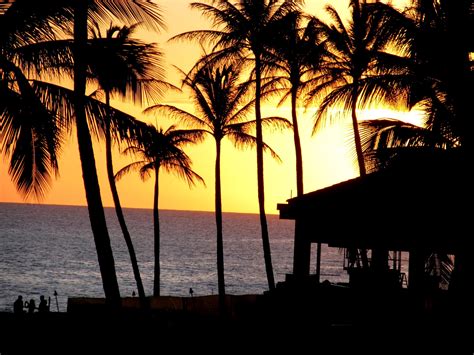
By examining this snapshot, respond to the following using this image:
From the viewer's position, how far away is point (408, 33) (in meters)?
16.9

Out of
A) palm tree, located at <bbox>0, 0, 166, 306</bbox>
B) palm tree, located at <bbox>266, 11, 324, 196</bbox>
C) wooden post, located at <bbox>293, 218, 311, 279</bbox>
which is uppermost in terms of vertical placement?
palm tree, located at <bbox>266, 11, 324, 196</bbox>

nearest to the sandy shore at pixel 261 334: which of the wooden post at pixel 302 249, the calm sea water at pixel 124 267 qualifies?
the wooden post at pixel 302 249

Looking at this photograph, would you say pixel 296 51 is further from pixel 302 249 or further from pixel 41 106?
pixel 41 106

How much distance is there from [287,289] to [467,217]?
7788 mm

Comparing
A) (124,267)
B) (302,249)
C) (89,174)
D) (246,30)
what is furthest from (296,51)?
(124,267)

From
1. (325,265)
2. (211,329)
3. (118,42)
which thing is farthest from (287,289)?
(325,265)

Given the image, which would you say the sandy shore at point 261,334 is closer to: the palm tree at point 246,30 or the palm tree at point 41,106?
the palm tree at point 41,106

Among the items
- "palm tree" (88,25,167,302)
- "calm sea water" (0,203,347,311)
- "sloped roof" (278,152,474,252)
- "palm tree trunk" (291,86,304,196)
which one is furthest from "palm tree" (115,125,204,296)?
"calm sea water" (0,203,347,311)

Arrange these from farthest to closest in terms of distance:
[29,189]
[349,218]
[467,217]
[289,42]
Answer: [289,42] → [29,189] → [349,218] → [467,217]

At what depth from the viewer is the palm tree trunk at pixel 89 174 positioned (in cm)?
1603

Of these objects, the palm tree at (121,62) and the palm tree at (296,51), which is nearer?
the palm tree at (121,62)

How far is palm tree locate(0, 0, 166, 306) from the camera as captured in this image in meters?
14.6

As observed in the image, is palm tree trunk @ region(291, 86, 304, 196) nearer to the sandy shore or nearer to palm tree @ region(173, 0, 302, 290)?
palm tree @ region(173, 0, 302, 290)

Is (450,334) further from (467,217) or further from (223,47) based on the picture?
(223,47)
